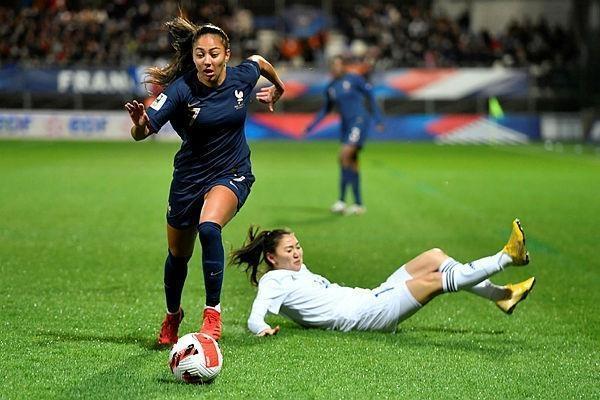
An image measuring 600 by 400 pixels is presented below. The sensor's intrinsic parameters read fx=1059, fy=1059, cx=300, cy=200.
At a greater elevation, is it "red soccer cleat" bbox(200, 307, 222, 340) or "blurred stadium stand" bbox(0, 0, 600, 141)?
"red soccer cleat" bbox(200, 307, 222, 340)

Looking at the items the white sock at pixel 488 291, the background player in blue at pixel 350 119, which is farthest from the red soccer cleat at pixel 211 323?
the background player in blue at pixel 350 119

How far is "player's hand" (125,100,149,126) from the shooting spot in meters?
6.33

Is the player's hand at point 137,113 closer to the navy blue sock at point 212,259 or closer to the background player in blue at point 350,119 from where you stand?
the navy blue sock at point 212,259

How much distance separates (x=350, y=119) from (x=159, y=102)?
1046 centimetres

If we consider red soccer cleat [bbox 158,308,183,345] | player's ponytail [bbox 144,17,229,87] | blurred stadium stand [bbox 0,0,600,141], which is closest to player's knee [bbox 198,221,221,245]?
red soccer cleat [bbox 158,308,183,345]

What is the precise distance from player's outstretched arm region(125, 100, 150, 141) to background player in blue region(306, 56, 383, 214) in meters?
10.1

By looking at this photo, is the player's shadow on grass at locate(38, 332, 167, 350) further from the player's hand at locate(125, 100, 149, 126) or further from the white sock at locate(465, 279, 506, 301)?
the white sock at locate(465, 279, 506, 301)

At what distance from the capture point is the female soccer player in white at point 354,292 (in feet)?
24.2

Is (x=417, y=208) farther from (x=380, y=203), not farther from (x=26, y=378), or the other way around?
(x=26, y=378)

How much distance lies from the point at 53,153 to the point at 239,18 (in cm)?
1236

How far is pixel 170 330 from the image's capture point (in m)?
7.17

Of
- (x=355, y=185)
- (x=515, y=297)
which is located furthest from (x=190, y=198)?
(x=355, y=185)

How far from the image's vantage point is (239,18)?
1553 inches

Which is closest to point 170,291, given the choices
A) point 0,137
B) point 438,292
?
point 438,292
